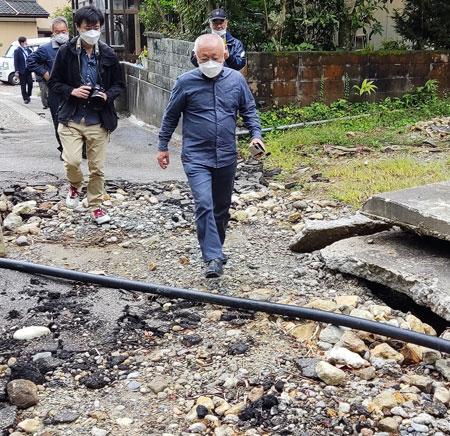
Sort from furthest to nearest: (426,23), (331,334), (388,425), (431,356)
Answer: (426,23)
(331,334)
(431,356)
(388,425)

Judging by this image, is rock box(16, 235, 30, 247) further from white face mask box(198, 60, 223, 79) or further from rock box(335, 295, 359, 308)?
rock box(335, 295, 359, 308)

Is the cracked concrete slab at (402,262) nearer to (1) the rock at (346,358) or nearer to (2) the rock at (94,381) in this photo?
(1) the rock at (346,358)

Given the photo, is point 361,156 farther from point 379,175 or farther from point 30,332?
point 30,332

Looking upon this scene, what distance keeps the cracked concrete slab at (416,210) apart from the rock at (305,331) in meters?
1.10

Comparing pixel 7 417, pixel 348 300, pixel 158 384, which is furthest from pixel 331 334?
pixel 7 417

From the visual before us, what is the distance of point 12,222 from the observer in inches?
241

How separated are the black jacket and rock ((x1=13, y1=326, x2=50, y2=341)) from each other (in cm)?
263

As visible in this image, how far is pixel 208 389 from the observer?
330cm

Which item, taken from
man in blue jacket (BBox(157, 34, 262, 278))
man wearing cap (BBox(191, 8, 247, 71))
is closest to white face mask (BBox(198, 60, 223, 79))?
man in blue jacket (BBox(157, 34, 262, 278))

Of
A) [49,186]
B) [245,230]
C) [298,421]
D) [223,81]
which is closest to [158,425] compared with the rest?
[298,421]

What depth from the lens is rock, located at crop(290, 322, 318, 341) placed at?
3803mm

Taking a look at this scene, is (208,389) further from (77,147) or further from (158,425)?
(77,147)

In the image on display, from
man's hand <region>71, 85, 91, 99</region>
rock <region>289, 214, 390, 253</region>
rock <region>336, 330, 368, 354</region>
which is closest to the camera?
rock <region>336, 330, 368, 354</region>

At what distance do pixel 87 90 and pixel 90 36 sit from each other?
0.48 metres
